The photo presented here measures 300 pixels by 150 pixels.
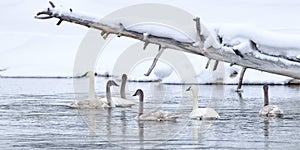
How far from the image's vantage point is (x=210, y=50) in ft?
38.9

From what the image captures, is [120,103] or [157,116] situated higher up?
[120,103]

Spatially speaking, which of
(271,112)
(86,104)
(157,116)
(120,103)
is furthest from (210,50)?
(120,103)

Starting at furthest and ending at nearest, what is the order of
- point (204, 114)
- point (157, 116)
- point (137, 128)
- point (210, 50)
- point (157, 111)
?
Answer: point (204, 114) < point (157, 111) < point (157, 116) < point (137, 128) < point (210, 50)

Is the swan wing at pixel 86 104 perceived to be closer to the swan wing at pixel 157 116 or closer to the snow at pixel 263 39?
the swan wing at pixel 157 116

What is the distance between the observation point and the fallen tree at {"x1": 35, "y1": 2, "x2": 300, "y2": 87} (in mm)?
11656

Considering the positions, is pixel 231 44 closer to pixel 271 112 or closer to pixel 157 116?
pixel 157 116

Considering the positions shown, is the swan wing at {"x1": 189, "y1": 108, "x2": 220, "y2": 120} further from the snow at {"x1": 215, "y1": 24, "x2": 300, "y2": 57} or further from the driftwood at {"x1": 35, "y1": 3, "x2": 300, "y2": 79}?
the driftwood at {"x1": 35, "y1": 3, "x2": 300, "y2": 79}

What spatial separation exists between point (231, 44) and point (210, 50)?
362mm

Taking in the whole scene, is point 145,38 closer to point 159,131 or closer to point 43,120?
point 159,131

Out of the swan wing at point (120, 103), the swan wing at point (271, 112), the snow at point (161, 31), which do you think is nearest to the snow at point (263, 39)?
the snow at point (161, 31)

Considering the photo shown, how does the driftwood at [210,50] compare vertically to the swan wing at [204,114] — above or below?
above

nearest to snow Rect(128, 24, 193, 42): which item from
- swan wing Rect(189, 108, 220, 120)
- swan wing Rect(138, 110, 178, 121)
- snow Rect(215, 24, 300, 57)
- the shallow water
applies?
snow Rect(215, 24, 300, 57)

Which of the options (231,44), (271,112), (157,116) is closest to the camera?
(231,44)

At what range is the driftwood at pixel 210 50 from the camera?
11617mm
